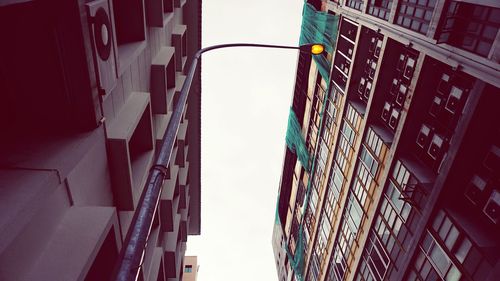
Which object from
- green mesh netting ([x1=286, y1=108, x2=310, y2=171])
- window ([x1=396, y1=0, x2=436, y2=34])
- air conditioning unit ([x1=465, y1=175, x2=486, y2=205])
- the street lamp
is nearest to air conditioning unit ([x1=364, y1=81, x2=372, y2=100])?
window ([x1=396, y1=0, x2=436, y2=34])

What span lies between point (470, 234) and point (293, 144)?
27460 mm

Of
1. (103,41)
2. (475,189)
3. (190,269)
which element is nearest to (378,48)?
(475,189)

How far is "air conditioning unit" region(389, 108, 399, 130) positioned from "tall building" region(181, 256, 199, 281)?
46.7m

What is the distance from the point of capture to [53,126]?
5711 millimetres

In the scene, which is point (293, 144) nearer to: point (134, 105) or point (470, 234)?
point (470, 234)

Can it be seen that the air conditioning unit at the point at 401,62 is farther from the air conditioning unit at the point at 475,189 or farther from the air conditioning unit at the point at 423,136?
the air conditioning unit at the point at 475,189

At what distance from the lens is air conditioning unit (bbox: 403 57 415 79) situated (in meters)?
17.4

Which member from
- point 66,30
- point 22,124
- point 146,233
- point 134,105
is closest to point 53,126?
point 22,124

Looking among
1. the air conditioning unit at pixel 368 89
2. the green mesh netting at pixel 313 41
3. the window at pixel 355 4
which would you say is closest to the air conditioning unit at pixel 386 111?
the air conditioning unit at pixel 368 89

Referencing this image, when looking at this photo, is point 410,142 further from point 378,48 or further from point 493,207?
point 378,48

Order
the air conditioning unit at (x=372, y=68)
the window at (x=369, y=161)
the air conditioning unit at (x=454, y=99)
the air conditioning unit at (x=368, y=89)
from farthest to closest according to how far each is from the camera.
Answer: the air conditioning unit at (x=368, y=89) → the air conditioning unit at (x=372, y=68) → the window at (x=369, y=161) → the air conditioning unit at (x=454, y=99)

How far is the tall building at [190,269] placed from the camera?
54.4 m

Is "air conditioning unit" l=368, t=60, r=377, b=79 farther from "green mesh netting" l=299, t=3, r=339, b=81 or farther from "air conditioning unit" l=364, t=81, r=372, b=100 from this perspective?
"green mesh netting" l=299, t=3, r=339, b=81

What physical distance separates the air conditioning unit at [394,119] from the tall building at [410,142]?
6cm
